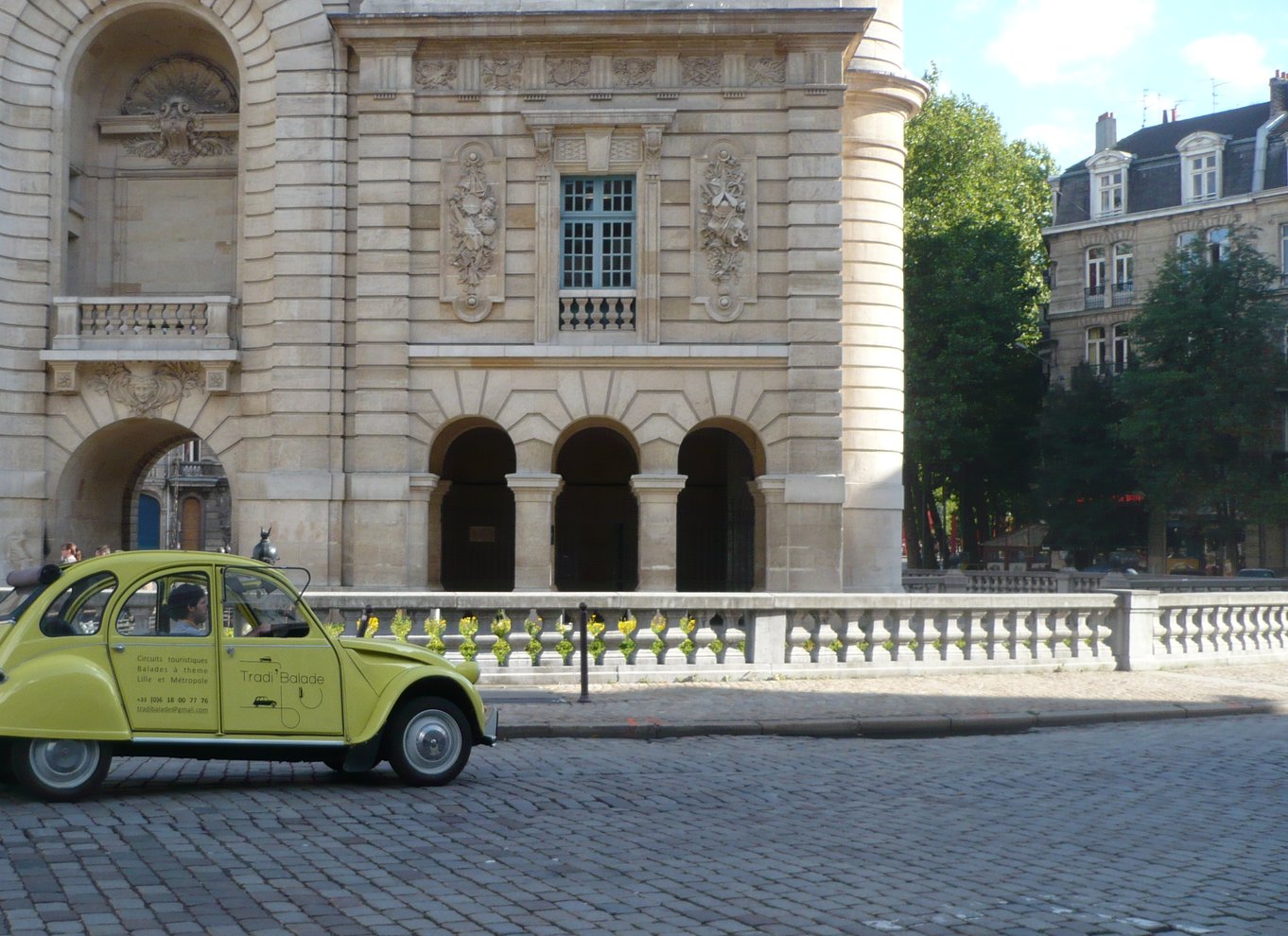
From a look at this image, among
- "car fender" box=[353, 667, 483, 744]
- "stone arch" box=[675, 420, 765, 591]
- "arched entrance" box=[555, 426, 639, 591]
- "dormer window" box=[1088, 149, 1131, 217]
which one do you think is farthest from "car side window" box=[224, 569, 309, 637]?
"dormer window" box=[1088, 149, 1131, 217]

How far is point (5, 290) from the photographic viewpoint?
89.6 feet

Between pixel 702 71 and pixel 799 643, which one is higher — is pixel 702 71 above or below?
above

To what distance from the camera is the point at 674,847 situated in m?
9.15

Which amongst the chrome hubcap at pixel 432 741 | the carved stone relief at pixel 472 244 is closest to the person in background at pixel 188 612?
the chrome hubcap at pixel 432 741

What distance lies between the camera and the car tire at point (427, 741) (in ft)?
36.7

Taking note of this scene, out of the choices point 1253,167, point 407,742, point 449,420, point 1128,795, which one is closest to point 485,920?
point 407,742

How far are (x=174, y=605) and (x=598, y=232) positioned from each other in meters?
17.2

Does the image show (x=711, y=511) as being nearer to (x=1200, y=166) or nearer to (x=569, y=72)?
(x=569, y=72)

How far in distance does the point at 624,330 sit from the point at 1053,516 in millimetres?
31864

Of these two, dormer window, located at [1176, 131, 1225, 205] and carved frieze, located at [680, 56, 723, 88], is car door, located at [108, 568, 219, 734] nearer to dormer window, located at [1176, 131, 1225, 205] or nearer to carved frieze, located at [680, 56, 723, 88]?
carved frieze, located at [680, 56, 723, 88]

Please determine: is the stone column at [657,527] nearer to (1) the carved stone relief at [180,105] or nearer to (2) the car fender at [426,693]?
(1) the carved stone relief at [180,105]

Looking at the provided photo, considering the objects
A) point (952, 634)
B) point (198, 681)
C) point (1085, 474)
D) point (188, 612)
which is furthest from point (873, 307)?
point (1085, 474)

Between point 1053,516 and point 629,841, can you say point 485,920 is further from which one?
point 1053,516

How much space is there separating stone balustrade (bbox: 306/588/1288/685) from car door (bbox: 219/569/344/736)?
5.52m
